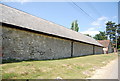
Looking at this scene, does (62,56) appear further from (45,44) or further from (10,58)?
(10,58)

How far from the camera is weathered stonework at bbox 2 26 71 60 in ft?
26.3

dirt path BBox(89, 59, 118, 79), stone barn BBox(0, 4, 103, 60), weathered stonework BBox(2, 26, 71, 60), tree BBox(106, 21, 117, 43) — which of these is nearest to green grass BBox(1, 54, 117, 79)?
dirt path BBox(89, 59, 118, 79)

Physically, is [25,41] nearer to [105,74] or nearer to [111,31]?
[105,74]

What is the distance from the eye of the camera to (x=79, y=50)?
1806 centimetres

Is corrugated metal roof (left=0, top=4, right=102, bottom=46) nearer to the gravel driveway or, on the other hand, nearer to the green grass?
the green grass

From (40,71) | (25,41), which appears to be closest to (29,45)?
(25,41)

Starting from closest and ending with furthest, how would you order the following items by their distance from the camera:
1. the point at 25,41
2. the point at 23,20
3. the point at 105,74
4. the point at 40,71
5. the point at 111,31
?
the point at 40,71, the point at 105,74, the point at 25,41, the point at 23,20, the point at 111,31

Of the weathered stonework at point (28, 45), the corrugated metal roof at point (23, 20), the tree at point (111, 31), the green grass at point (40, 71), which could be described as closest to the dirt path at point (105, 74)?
the green grass at point (40, 71)

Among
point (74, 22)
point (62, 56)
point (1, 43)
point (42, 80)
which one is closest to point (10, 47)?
point (1, 43)

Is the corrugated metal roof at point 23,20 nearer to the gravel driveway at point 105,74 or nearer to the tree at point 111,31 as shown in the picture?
the gravel driveway at point 105,74

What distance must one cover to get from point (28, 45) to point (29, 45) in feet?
0.33

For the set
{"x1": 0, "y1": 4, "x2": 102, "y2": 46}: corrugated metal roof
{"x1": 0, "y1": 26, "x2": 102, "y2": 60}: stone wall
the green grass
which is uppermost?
{"x1": 0, "y1": 4, "x2": 102, "y2": 46}: corrugated metal roof

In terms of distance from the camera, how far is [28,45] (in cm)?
936

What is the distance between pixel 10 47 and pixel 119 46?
58.1 m
